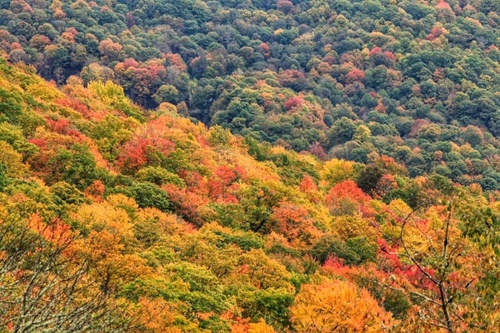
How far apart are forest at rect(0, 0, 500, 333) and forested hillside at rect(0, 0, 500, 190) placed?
0.53 meters

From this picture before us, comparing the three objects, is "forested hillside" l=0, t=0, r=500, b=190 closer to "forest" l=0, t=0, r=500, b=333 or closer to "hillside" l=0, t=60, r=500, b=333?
"forest" l=0, t=0, r=500, b=333

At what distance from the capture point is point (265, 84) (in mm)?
143000

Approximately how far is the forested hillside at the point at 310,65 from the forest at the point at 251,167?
1.75 feet

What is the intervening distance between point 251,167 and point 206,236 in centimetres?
2859

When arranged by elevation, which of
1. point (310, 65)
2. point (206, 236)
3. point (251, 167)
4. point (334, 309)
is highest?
point (334, 309)

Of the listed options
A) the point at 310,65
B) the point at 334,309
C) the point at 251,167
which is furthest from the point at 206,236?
the point at 310,65

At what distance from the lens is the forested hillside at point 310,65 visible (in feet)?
390

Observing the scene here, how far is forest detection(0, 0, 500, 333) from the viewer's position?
12.2 metres

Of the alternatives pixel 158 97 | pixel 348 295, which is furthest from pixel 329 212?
pixel 158 97

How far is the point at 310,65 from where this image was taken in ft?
527

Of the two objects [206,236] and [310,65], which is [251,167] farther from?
[310,65]

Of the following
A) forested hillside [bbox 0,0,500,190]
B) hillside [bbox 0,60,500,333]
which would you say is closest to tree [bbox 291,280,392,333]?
hillside [bbox 0,60,500,333]

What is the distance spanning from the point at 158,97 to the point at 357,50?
54840 mm

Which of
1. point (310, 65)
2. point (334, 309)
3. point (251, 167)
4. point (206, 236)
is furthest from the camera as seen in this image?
point (310, 65)
